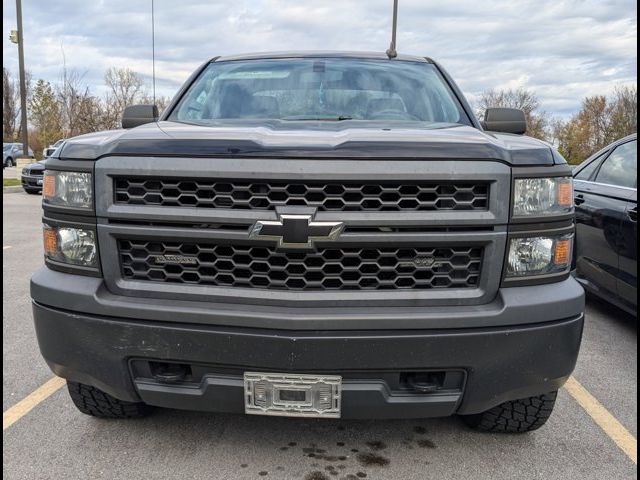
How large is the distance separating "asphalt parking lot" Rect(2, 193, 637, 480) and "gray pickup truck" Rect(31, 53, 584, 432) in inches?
16.2

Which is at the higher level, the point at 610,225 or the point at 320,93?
the point at 320,93

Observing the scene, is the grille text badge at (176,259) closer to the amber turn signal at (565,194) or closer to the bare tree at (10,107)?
the amber turn signal at (565,194)

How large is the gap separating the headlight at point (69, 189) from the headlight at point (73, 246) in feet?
0.36

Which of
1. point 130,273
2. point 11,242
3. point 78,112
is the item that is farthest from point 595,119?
point 130,273

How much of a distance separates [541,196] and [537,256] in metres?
0.24

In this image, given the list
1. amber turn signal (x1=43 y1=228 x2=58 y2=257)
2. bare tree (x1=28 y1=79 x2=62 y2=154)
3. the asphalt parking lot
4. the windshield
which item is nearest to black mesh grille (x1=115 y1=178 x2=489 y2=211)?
amber turn signal (x1=43 y1=228 x2=58 y2=257)

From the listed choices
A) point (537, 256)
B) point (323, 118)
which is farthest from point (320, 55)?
point (537, 256)

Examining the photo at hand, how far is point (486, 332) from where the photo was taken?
2.21m

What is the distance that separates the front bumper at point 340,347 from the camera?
2178 mm

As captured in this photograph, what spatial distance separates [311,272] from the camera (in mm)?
2248

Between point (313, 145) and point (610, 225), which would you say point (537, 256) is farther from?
point (610, 225)

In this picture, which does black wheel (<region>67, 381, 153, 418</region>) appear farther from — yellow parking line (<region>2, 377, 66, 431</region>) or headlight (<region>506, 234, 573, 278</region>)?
headlight (<region>506, 234, 573, 278</region>)

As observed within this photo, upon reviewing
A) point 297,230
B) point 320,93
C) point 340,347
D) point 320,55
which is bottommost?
point 340,347

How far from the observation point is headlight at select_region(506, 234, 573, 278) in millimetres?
2293
